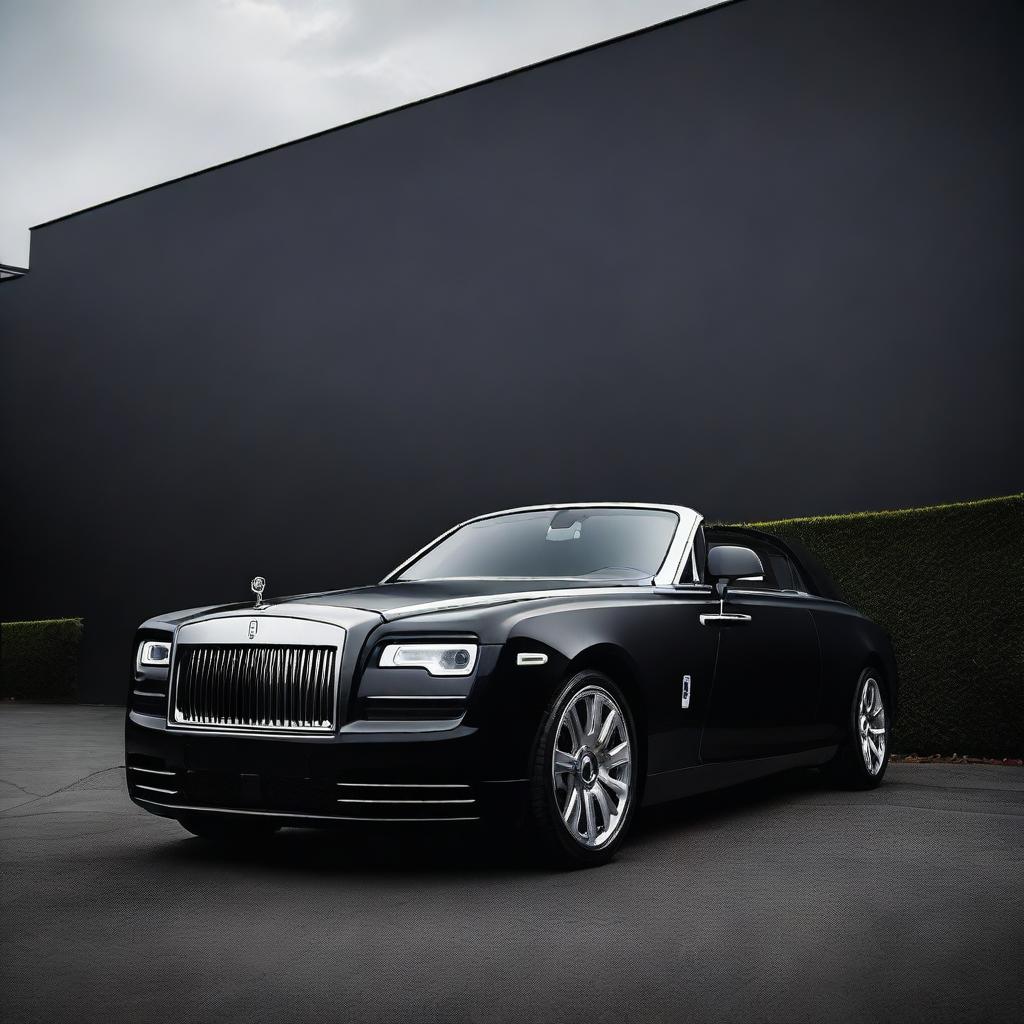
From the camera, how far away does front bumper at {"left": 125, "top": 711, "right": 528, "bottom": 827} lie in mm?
4602

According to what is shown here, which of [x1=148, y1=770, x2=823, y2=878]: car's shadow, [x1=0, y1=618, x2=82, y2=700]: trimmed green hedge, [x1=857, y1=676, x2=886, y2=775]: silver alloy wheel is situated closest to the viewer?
[x1=148, y1=770, x2=823, y2=878]: car's shadow

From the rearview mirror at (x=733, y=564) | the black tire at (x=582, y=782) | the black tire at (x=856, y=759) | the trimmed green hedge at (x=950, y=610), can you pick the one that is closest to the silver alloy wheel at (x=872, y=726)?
the black tire at (x=856, y=759)

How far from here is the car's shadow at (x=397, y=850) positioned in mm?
4895

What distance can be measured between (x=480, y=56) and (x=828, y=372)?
753 cm

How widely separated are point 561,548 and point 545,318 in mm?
10267

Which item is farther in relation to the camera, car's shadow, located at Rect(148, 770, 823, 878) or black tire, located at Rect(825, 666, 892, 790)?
black tire, located at Rect(825, 666, 892, 790)

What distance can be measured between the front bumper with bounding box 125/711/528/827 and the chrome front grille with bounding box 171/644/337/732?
0.31ft

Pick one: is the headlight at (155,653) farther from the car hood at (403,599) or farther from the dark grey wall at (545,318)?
the dark grey wall at (545,318)

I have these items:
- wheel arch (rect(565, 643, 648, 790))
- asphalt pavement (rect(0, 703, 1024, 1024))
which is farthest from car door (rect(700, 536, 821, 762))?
wheel arch (rect(565, 643, 648, 790))

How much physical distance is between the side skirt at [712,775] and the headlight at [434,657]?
1139 millimetres

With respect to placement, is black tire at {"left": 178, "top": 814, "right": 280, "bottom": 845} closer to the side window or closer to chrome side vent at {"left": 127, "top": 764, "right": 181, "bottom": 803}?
chrome side vent at {"left": 127, "top": 764, "right": 181, "bottom": 803}

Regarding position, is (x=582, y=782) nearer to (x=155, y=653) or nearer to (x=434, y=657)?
(x=434, y=657)

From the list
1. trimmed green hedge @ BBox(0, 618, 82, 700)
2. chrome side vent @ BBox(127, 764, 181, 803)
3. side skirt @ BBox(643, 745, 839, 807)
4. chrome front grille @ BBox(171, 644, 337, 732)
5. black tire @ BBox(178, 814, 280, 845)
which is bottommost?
trimmed green hedge @ BBox(0, 618, 82, 700)

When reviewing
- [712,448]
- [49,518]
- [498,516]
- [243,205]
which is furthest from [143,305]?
[498,516]
